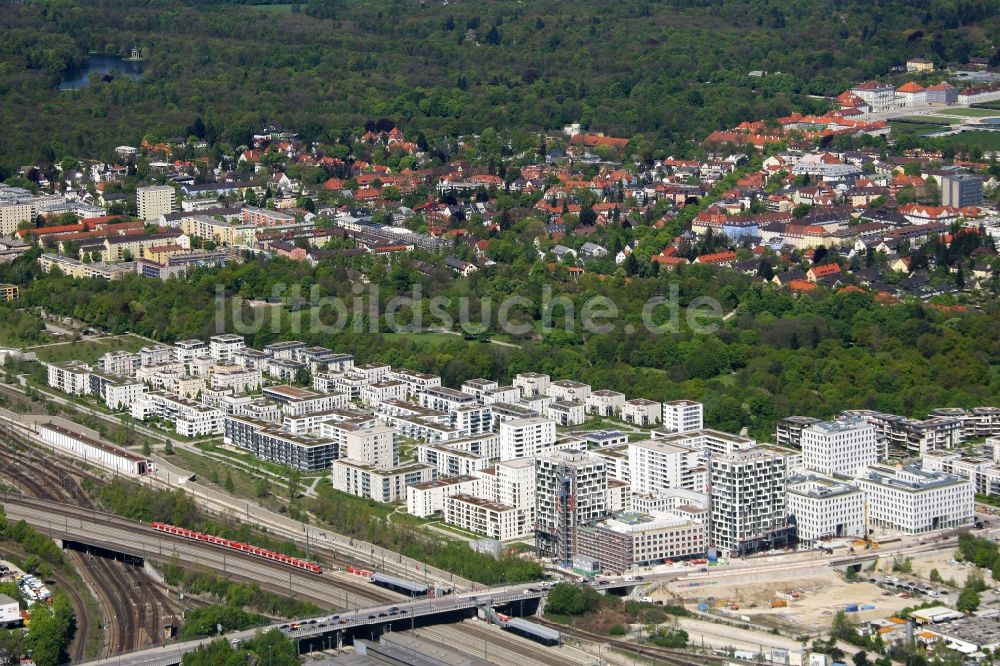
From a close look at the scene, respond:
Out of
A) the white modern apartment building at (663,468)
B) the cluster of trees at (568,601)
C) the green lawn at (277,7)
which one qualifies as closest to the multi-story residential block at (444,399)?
the white modern apartment building at (663,468)

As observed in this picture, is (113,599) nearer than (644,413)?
Yes

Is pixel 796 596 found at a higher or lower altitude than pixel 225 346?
lower

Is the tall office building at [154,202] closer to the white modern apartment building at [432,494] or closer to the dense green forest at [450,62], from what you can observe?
the dense green forest at [450,62]

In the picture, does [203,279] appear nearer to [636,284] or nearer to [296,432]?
[636,284]

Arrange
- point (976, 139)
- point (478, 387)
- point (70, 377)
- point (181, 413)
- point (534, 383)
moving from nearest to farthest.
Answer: point (181, 413) → point (478, 387) → point (534, 383) → point (70, 377) → point (976, 139)

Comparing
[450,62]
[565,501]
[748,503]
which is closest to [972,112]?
[450,62]

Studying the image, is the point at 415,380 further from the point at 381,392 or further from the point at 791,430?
the point at 791,430
